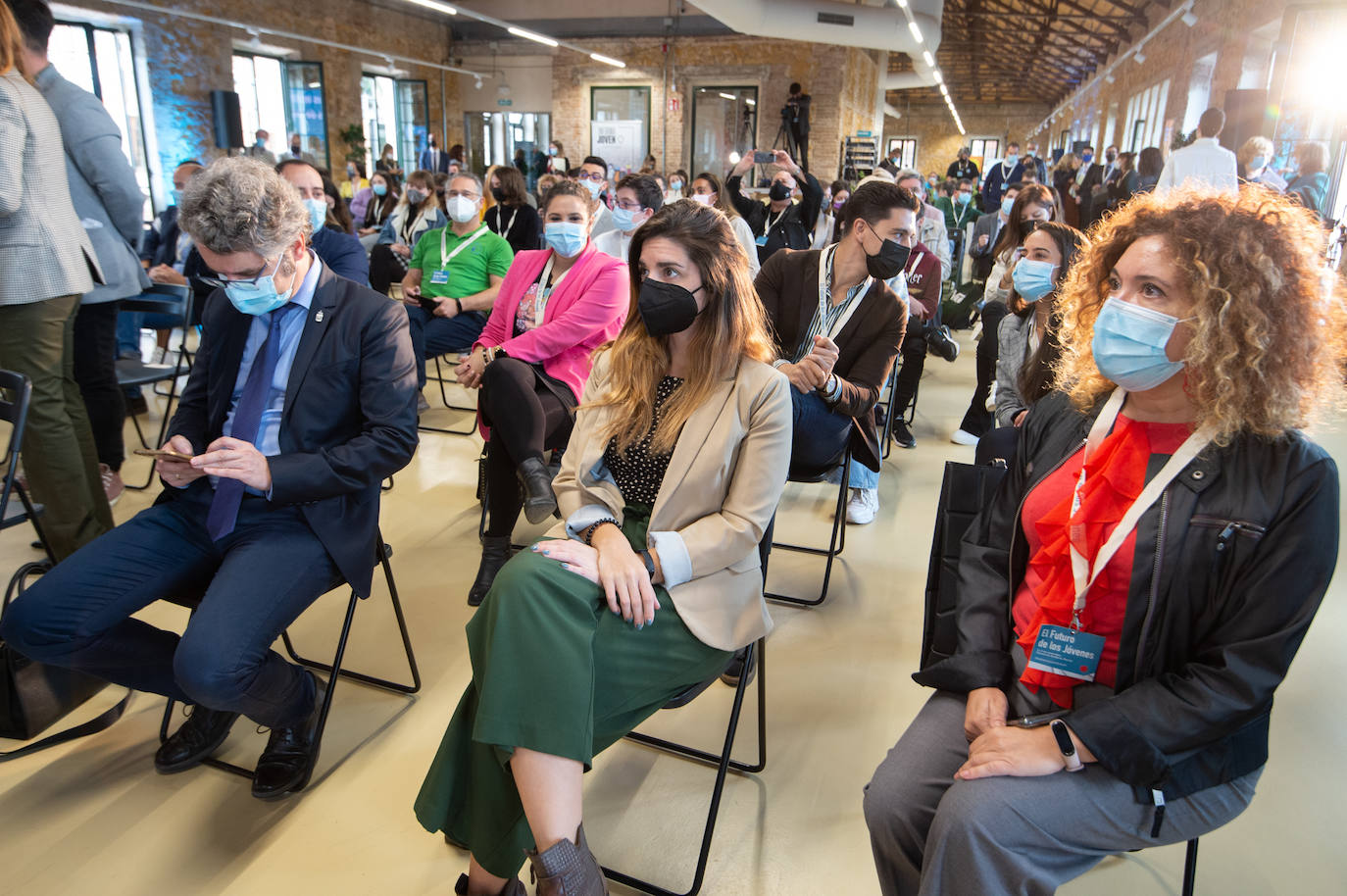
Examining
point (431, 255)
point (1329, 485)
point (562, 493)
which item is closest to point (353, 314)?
point (562, 493)

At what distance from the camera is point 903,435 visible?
4.89 metres

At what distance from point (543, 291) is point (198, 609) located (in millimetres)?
1881

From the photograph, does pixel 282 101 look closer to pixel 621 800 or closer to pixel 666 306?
pixel 666 306

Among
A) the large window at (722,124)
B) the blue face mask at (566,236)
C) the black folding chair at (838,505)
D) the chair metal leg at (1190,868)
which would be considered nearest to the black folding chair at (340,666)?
the black folding chair at (838,505)

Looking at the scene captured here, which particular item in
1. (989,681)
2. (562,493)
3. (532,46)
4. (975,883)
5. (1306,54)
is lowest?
(975,883)

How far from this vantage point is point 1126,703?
1252mm

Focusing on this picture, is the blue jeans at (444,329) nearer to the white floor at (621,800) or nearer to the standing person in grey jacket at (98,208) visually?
the standing person in grey jacket at (98,208)

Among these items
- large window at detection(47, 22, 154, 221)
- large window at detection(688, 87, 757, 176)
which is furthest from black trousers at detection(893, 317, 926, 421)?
large window at detection(688, 87, 757, 176)

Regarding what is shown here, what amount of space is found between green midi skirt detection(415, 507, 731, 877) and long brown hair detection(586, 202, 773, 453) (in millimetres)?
387

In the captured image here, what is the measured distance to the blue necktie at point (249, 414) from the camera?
1.91 m

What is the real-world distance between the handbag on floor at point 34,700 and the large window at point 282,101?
1351 centimetres

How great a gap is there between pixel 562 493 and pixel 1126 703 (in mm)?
1141

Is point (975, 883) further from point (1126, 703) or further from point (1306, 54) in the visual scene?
point (1306, 54)

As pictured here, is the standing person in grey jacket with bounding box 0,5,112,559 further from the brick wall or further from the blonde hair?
the brick wall
